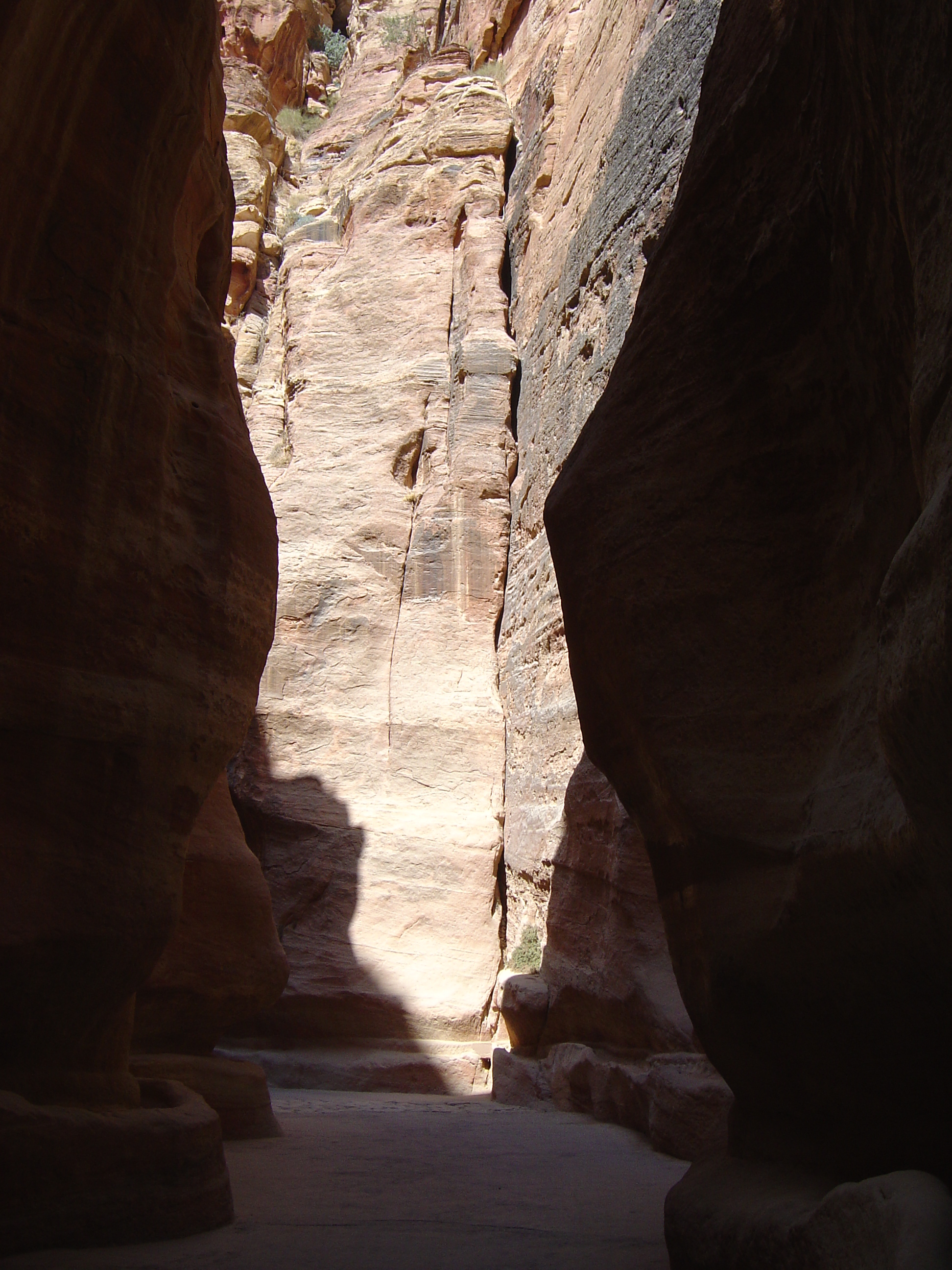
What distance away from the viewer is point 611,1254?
11.6ft

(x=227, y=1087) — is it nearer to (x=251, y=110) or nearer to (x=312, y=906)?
(x=312, y=906)

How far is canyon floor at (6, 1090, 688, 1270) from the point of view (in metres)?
3.35

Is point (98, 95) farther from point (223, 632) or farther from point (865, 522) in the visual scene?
point (865, 522)

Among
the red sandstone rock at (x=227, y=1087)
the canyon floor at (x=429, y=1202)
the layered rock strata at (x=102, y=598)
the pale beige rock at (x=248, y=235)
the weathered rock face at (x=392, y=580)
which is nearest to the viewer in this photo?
the canyon floor at (x=429, y=1202)

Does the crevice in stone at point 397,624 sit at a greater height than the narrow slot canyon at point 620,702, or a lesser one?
greater

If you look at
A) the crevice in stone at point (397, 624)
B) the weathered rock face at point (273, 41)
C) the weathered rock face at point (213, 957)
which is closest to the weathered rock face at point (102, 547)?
the weathered rock face at point (213, 957)

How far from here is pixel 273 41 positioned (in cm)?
2152

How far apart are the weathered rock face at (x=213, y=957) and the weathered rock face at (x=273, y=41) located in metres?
19.7

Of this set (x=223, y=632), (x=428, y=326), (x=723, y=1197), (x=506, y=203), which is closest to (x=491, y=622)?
(x=428, y=326)

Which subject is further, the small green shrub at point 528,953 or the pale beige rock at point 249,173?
the pale beige rock at point 249,173

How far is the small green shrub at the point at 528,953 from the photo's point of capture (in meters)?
9.95

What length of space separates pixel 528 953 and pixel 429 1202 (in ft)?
19.2

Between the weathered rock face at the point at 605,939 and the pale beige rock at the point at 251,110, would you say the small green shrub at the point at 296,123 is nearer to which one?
the pale beige rock at the point at 251,110

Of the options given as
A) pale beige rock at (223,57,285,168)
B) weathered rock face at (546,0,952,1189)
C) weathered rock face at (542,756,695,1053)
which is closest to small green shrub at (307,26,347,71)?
pale beige rock at (223,57,285,168)
